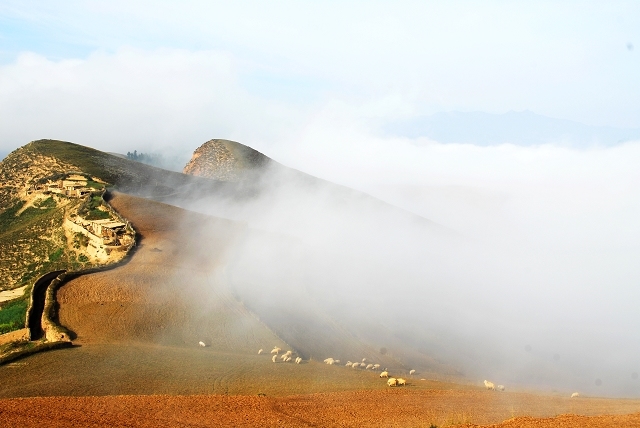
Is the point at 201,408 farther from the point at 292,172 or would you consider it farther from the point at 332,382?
the point at 292,172

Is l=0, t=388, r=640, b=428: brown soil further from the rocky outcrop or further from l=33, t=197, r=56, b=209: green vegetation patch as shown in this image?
the rocky outcrop

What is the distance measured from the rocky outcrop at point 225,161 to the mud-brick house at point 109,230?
40.2 metres

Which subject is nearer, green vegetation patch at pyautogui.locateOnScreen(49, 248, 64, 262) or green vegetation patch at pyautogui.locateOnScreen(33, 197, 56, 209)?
green vegetation patch at pyautogui.locateOnScreen(49, 248, 64, 262)

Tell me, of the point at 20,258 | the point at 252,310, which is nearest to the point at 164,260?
the point at 252,310

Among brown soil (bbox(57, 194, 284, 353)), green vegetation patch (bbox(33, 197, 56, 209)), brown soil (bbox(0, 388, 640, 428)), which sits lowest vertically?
brown soil (bbox(0, 388, 640, 428))

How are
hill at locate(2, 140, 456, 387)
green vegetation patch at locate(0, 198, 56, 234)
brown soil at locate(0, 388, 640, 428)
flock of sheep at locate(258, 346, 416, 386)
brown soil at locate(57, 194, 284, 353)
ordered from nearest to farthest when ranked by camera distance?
brown soil at locate(0, 388, 640, 428) < flock of sheep at locate(258, 346, 416, 386) < brown soil at locate(57, 194, 284, 353) < hill at locate(2, 140, 456, 387) < green vegetation patch at locate(0, 198, 56, 234)

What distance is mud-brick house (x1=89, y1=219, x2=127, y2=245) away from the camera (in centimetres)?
4163

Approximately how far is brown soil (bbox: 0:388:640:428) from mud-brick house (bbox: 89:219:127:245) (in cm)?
2429

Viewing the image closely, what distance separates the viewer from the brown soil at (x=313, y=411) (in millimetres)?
16953

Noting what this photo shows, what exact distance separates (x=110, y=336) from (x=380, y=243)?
135ft

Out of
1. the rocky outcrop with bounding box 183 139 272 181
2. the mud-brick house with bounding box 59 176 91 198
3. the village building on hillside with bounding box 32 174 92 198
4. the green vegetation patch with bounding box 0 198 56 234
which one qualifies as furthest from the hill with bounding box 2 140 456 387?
the rocky outcrop with bounding box 183 139 272 181

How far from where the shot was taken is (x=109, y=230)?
42344 millimetres

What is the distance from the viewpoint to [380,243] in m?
63.8

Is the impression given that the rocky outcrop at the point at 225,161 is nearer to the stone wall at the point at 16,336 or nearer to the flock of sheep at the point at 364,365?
the stone wall at the point at 16,336
